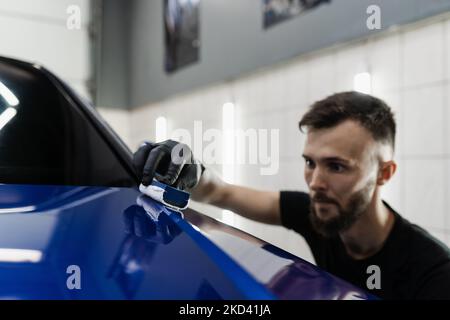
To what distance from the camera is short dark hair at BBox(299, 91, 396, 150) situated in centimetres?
129

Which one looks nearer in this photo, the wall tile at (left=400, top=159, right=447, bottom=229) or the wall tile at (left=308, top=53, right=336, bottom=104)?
the wall tile at (left=400, top=159, right=447, bottom=229)

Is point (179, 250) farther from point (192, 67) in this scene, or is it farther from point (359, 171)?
point (192, 67)

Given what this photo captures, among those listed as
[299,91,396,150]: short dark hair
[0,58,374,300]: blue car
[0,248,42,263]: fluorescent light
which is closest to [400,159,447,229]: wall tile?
[299,91,396,150]: short dark hair

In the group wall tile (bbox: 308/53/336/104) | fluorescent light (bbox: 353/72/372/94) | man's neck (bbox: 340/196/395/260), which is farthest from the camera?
wall tile (bbox: 308/53/336/104)

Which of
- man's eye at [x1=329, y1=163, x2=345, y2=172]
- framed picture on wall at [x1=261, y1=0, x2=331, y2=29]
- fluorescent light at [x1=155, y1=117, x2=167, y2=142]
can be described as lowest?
man's eye at [x1=329, y1=163, x2=345, y2=172]

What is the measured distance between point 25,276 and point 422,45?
1.66m

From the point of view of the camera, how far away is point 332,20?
185 cm

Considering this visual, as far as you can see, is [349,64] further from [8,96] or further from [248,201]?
[8,96]

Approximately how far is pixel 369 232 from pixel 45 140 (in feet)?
3.01

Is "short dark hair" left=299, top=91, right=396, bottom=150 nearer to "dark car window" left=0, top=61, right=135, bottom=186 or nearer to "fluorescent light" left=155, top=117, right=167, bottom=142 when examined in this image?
"dark car window" left=0, top=61, right=135, bottom=186

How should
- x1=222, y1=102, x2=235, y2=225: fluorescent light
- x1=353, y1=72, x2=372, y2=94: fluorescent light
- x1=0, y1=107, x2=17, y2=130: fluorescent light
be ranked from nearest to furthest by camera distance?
x1=0, y1=107, x2=17, y2=130: fluorescent light
x1=353, y1=72, x2=372, y2=94: fluorescent light
x1=222, y1=102, x2=235, y2=225: fluorescent light

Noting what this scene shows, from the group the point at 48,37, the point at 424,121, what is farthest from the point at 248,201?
the point at 48,37

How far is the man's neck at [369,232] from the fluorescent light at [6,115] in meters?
0.91

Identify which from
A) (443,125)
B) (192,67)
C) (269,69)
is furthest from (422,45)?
(192,67)
